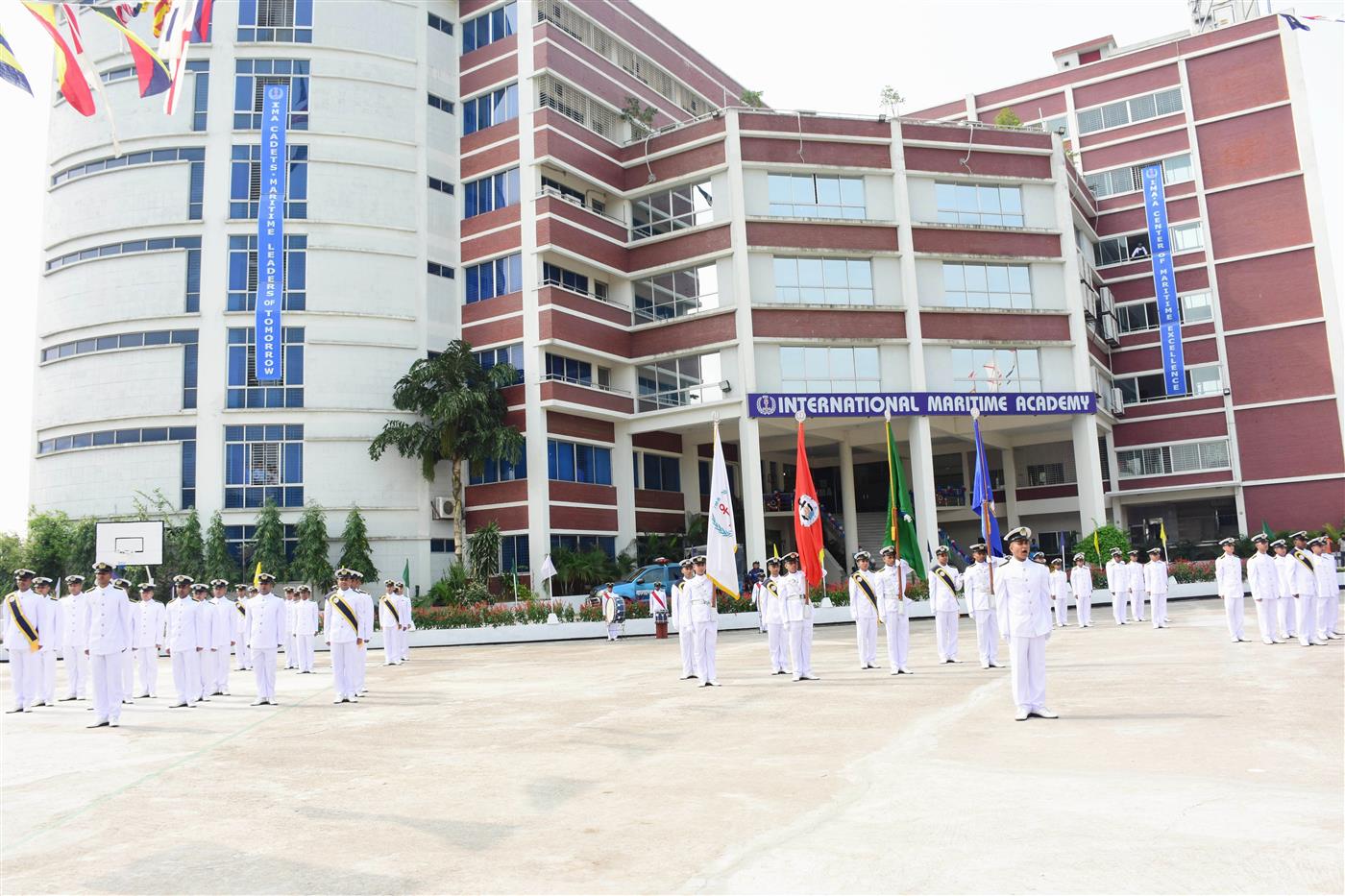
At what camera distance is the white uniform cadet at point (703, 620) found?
14.8m

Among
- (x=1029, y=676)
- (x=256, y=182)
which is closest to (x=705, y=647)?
(x=1029, y=676)

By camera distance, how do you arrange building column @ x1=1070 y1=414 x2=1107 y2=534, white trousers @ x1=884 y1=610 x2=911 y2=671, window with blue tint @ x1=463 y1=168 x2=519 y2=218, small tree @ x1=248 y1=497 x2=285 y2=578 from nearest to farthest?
1. white trousers @ x1=884 y1=610 x2=911 y2=671
2. small tree @ x1=248 y1=497 x2=285 y2=578
3. building column @ x1=1070 y1=414 x2=1107 y2=534
4. window with blue tint @ x1=463 y1=168 x2=519 y2=218

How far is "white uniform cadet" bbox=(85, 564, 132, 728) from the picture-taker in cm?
1285

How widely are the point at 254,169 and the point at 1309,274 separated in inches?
1787

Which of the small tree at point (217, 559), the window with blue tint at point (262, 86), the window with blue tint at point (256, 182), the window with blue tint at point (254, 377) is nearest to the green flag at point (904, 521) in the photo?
the window with blue tint at point (254, 377)

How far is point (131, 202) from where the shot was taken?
3644 centimetres

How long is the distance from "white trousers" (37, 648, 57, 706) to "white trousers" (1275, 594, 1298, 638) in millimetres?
20867

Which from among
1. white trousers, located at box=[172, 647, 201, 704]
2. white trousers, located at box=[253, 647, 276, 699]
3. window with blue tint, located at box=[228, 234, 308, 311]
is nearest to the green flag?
white trousers, located at box=[253, 647, 276, 699]

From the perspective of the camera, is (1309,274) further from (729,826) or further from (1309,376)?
(729,826)

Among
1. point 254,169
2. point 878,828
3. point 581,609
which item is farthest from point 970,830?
point 254,169

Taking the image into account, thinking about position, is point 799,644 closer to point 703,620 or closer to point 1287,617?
point 703,620

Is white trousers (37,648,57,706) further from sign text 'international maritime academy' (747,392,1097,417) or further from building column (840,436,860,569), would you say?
building column (840,436,860,569)

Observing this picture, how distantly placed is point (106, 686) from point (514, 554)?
894 inches

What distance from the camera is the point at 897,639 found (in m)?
15.4
